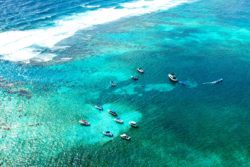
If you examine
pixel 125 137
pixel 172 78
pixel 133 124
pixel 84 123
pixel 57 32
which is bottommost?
pixel 125 137

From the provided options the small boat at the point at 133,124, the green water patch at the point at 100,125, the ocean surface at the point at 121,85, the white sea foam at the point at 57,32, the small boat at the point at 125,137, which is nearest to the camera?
the ocean surface at the point at 121,85

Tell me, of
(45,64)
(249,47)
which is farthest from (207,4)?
(45,64)

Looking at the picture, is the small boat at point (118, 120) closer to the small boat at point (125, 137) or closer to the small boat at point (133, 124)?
the small boat at point (133, 124)

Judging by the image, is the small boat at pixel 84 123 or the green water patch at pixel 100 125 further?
the small boat at pixel 84 123

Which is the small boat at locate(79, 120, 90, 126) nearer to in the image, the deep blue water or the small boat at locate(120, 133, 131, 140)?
the small boat at locate(120, 133, 131, 140)

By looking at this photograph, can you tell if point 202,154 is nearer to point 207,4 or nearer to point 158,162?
point 158,162

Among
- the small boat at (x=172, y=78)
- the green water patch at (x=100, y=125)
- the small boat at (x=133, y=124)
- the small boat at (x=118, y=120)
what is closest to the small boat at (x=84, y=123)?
the green water patch at (x=100, y=125)

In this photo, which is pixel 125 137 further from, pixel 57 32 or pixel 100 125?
pixel 57 32

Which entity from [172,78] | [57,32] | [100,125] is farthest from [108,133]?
[57,32]
